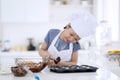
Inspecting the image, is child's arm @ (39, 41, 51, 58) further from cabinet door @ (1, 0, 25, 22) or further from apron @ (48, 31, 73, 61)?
cabinet door @ (1, 0, 25, 22)

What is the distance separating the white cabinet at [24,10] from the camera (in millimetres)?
4441

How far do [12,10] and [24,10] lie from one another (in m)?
0.20

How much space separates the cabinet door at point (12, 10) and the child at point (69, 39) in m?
2.13

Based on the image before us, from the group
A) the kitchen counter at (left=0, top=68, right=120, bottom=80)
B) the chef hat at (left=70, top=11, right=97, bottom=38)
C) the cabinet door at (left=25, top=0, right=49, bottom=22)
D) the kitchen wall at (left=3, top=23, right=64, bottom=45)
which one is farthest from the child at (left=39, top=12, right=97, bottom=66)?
the kitchen wall at (left=3, top=23, right=64, bottom=45)

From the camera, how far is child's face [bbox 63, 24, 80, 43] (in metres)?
2.13

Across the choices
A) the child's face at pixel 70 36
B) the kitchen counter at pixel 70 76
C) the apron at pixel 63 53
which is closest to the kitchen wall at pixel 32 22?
the apron at pixel 63 53

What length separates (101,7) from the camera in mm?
4770

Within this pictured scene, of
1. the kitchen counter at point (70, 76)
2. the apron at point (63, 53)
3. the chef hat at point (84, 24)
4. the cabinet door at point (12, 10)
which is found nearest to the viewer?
the kitchen counter at point (70, 76)

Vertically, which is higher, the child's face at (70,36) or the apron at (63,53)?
the child's face at (70,36)

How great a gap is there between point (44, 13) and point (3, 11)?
0.68 metres

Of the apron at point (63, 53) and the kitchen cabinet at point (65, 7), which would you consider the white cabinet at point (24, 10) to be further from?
the apron at point (63, 53)

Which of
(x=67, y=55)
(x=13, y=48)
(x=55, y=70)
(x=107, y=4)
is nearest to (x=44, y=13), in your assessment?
(x=13, y=48)

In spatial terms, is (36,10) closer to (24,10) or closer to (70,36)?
(24,10)

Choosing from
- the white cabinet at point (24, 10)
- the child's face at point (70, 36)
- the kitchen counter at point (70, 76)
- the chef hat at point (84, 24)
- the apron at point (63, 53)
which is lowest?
the kitchen counter at point (70, 76)
